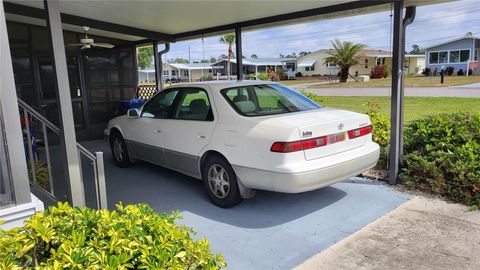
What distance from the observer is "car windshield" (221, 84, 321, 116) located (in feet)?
15.1

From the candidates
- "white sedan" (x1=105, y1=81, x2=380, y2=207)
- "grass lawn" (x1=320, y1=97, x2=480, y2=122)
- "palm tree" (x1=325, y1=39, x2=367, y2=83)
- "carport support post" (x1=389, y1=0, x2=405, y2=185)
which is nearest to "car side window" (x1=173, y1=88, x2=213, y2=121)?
"white sedan" (x1=105, y1=81, x2=380, y2=207)

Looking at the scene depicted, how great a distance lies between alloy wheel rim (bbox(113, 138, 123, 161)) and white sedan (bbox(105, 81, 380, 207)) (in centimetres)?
93

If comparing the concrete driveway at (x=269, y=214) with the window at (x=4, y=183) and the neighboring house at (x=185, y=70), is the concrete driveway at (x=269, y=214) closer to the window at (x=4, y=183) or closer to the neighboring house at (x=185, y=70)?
the window at (x=4, y=183)

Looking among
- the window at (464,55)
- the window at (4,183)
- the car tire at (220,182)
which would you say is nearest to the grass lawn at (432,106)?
the car tire at (220,182)

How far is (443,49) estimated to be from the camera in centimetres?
3784

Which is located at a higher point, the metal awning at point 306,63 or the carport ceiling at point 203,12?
the metal awning at point 306,63

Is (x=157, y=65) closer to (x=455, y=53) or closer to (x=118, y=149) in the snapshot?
(x=118, y=149)

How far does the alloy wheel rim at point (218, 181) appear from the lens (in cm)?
452

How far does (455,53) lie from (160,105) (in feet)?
129

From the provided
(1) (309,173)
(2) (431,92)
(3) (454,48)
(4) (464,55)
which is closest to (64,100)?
(1) (309,173)

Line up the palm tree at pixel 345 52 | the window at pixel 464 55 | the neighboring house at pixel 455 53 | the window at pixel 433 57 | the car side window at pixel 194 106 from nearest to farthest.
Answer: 1. the car side window at pixel 194 106
2. the palm tree at pixel 345 52
3. the neighboring house at pixel 455 53
4. the window at pixel 464 55
5. the window at pixel 433 57

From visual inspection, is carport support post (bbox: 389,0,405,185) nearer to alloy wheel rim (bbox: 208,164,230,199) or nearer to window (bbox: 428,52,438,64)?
alloy wheel rim (bbox: 208,164,230,199)

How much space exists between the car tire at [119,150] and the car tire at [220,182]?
2.23 meters

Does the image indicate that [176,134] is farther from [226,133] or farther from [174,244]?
[174,244]
